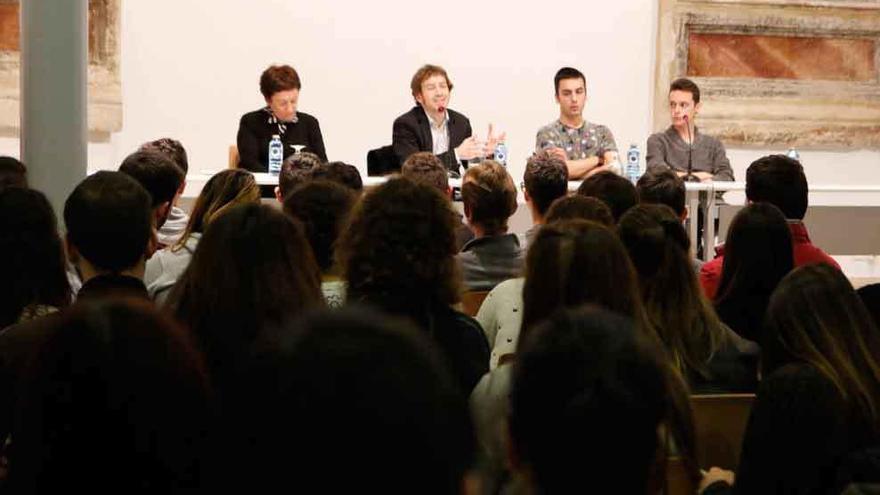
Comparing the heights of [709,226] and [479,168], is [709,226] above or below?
below

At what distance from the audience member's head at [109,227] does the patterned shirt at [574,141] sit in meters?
5.58

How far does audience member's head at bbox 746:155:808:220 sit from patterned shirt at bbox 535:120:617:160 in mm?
3550

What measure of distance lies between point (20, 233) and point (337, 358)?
199 centimetres

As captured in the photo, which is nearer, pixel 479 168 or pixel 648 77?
pixel 479 168

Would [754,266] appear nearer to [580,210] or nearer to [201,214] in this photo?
[580,210]

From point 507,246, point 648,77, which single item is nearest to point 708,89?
point 648,77

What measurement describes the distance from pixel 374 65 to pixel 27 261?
24.0ft

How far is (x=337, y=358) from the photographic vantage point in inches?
45.2

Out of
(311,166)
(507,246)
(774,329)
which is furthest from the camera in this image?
(311,166)

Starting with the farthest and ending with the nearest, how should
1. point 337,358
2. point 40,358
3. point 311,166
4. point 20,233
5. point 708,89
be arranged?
point 708,89, point 311,166, point 20,233, point 40,358, point 337,358

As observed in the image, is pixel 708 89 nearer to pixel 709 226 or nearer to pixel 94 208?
pixel 709 226

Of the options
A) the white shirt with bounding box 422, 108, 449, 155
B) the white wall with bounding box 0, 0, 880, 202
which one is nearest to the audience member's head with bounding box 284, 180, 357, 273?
A: the white shirt with bounding box 422, 108, 449, 155

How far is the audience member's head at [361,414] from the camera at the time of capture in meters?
1.13

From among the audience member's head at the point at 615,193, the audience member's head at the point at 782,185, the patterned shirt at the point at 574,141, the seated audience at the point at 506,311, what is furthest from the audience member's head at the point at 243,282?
the patterned shirt at the point at 574,141
